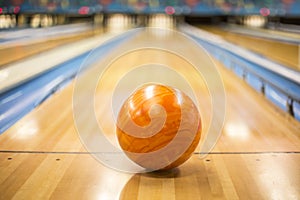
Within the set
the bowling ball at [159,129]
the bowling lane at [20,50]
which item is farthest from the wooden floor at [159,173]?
the bowling lane at [20,50]

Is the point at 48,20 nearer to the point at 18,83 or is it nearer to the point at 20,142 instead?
the point at 18,83

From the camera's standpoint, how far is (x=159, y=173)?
4.97ft

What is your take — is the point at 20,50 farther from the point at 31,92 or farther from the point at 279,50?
the point at 279,50

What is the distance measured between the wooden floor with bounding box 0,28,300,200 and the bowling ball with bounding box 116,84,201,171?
78 millimetres

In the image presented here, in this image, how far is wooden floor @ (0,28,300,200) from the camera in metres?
1.35

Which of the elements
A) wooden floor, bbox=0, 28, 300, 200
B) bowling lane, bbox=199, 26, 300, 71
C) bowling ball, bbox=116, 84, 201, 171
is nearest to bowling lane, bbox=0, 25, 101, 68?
wooden floor, bbox=0, 28, 300, 200

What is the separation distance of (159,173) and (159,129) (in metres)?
0.18

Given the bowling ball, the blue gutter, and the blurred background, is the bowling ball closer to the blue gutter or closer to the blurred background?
the blue gutter

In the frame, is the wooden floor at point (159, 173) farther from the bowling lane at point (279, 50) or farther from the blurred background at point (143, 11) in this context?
the blurred background at point (143, 11)

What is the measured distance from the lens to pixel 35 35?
5555mm

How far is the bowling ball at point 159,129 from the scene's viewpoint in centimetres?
143

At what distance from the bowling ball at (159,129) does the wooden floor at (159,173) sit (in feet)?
0.26

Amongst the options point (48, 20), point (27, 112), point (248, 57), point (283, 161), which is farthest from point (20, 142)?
point (48, 20)

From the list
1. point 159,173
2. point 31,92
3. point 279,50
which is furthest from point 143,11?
point 159,173
